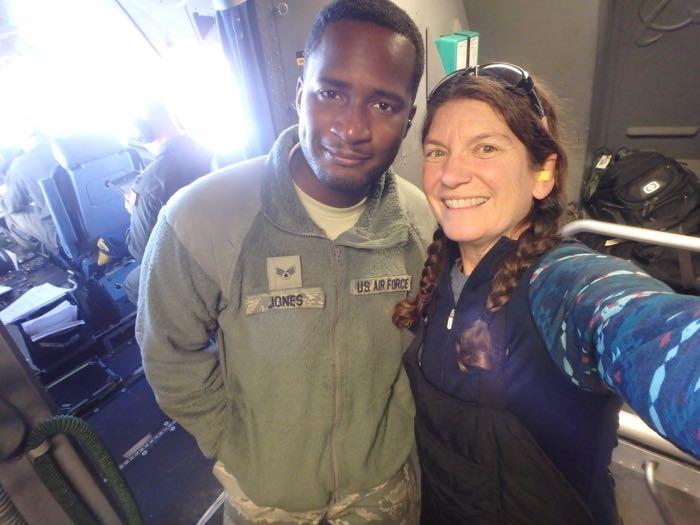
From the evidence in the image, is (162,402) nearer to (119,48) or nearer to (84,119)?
(119,48)

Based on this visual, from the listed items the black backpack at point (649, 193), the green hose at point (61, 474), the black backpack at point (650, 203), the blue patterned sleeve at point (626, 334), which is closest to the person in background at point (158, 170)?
the green hose at point (61, 474)

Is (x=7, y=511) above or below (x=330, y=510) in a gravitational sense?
above

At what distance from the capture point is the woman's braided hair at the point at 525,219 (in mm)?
952

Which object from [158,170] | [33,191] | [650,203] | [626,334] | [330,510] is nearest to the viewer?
[626,334]

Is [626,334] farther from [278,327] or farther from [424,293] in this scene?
[278,327]

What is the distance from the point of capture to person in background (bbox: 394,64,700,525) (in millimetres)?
696

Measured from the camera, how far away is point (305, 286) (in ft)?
4.01

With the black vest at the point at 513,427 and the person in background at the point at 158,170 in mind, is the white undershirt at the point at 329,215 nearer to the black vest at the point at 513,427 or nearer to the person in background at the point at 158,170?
the black vest at the point at 513,427

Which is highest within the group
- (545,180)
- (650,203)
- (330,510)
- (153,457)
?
(545,180)

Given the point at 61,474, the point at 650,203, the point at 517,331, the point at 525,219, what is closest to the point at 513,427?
the point at 517,331

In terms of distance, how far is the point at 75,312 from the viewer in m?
3.40

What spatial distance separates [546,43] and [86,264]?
15.2 feet

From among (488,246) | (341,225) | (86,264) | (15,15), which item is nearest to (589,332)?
(488,246)

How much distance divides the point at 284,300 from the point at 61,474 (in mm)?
703
